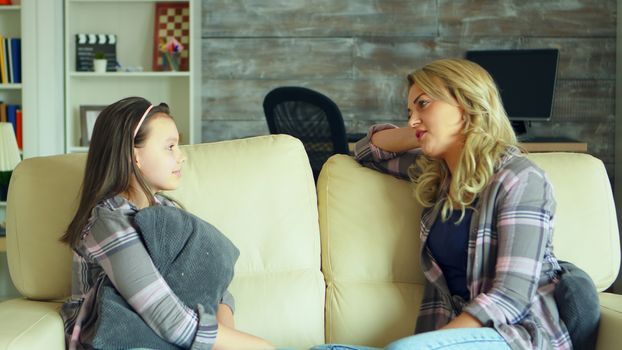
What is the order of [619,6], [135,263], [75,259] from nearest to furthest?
1. [135,263]
2. [75,259]
3. [619,6]

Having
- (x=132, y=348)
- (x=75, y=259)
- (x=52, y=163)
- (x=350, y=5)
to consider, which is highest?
(x=350, y=5)

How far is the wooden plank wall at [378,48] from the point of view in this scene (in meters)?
4.54

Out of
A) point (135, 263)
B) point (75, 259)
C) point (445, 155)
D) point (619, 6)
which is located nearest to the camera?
point (135, 263)

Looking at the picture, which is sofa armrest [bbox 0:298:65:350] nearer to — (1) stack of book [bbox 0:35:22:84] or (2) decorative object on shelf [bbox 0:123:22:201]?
(2) decorative object on shelf [bbox 0:123:22:201]

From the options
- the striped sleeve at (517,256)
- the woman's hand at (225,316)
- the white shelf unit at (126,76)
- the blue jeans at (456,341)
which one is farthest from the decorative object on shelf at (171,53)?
the blue jeans at (456,341)

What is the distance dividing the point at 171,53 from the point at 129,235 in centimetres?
294

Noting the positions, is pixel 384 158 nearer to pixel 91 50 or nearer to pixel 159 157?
pixel 159 157

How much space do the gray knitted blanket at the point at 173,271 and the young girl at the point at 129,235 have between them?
2 centimetres

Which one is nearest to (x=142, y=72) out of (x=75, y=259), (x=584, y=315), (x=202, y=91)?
(x=202, y=91)

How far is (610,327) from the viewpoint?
181cm

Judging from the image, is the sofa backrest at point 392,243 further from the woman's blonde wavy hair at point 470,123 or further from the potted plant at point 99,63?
the potted plant at point 99,63

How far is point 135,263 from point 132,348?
18cm

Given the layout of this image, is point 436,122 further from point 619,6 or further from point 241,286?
point 619,6

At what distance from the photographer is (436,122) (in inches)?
77.4
